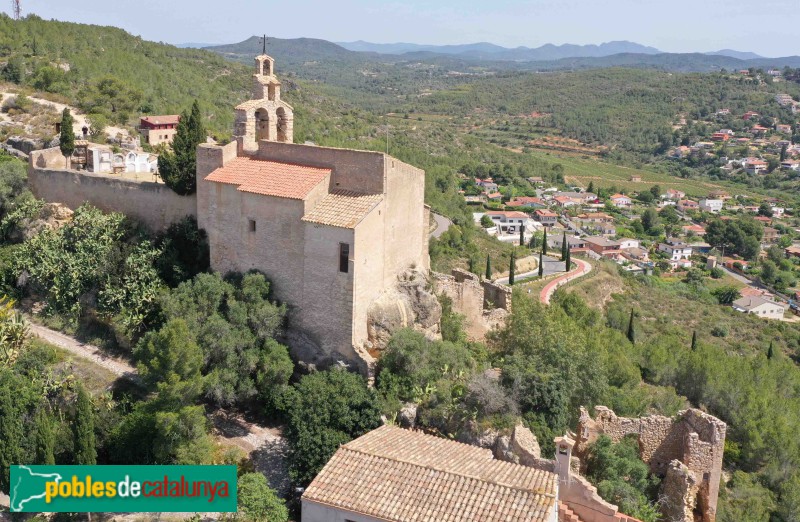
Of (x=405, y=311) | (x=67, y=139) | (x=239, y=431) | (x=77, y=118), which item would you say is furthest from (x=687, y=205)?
(x=239, y=431)

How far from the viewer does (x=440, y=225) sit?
54438mm

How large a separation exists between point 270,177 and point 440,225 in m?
33.4

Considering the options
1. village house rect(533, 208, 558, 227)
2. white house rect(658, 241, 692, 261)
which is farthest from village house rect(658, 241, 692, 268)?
village house rect(533, 208, 558, 227)

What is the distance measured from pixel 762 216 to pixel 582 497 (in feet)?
321

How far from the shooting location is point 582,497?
1619 cm

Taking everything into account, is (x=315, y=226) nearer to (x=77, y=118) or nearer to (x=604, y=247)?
(x=77, y=118)

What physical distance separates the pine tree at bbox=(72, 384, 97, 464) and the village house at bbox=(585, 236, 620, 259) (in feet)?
205

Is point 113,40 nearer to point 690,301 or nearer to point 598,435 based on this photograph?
point 690,301

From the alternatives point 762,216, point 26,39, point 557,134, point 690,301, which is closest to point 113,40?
point 26,39

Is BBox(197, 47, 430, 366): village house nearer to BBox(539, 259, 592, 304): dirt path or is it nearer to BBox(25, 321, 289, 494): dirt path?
BBox(25, 321, 289, 494): dirt path

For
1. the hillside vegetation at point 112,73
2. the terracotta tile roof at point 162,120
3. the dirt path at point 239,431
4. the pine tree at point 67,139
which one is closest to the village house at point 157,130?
the terracotta tile roof at point 162,120

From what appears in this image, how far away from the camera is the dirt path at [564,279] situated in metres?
43.7

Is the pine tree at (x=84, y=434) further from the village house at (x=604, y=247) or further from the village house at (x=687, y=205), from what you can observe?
the village house at (x=687, y=205)

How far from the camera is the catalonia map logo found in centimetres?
1591
